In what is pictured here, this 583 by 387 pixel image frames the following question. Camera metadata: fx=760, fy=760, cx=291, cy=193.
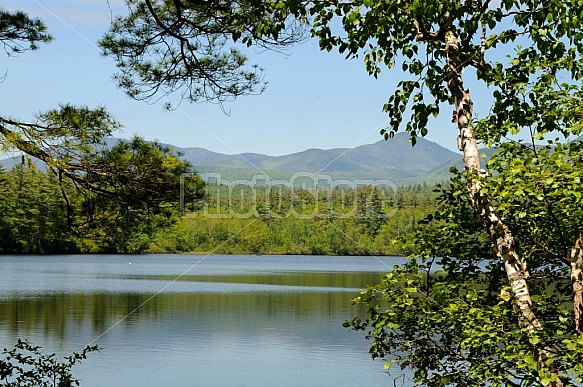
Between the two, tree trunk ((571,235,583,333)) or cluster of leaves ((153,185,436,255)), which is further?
cluster of leaves ((153,185,436,255))

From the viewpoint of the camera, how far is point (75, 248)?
205 feet

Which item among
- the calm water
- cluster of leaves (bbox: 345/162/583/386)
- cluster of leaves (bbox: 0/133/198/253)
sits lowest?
the calm water

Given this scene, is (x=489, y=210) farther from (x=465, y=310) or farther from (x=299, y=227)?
(x=299, y=227)

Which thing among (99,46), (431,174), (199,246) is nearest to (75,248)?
(199,246)

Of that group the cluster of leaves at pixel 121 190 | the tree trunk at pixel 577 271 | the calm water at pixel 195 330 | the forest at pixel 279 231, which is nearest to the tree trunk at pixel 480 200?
the tree trunk at pixel 577 271

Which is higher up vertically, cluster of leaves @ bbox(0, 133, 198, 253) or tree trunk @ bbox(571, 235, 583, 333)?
cluster of leaves @ bbox(0, 133, 198, 253)

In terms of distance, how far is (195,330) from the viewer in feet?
69.2

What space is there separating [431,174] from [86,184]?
629ft

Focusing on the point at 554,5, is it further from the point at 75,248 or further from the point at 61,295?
the point at 75,248

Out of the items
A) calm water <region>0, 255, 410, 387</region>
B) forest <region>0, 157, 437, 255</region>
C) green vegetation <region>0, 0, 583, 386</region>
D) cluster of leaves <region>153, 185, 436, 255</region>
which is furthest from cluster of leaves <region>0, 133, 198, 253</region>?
cluster of leaves <region>153, 185, 436, 255</region>

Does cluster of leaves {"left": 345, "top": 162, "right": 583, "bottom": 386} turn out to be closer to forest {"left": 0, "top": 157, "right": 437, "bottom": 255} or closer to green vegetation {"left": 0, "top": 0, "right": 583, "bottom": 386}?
green vegetation {"left": 0, "top": 0, "right": 583, "bottom": 386}

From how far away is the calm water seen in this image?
1540cm

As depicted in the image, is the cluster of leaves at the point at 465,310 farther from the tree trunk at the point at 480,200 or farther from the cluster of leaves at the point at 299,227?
the cluster of leaves at the point at 299,227

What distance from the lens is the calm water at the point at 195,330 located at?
50.5 ft
